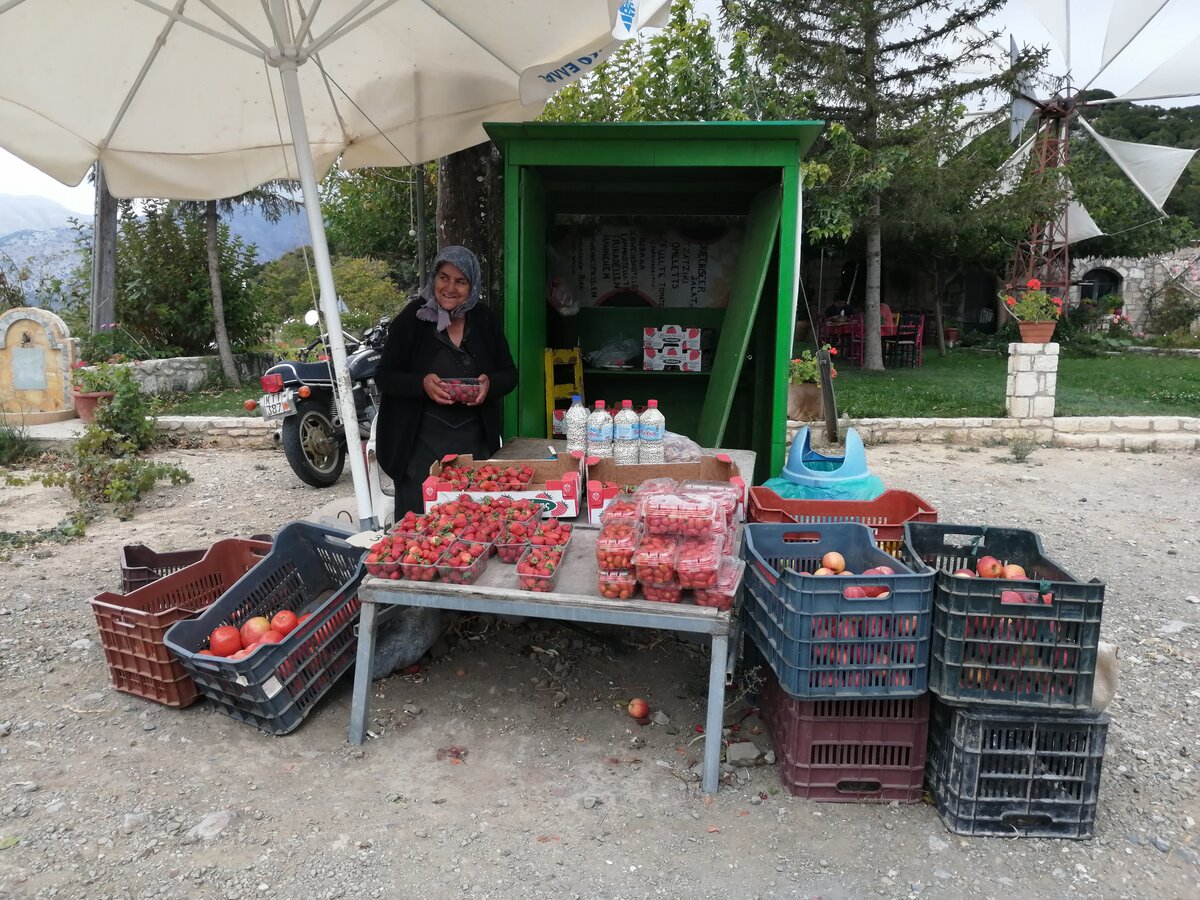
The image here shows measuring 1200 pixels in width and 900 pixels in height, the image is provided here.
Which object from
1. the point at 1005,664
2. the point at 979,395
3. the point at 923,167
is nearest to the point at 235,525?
the point at 1005,664

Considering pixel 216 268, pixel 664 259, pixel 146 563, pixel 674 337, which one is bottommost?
pixel 146 563

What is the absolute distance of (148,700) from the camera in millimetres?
3312

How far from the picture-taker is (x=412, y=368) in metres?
3.98

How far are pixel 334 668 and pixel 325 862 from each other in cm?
94

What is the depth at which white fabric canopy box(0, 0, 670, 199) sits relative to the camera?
145 inches

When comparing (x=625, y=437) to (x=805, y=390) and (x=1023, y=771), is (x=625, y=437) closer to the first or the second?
(x=1023, y=771)

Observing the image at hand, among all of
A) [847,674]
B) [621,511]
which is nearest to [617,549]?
[621,511]

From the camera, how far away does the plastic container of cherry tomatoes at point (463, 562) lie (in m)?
2.84

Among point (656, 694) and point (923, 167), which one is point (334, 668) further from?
point (923, 167)

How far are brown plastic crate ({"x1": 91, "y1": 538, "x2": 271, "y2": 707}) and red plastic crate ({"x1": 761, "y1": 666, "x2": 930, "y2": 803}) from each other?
7.63 feet

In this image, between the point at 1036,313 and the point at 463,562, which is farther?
the point at 1036,313

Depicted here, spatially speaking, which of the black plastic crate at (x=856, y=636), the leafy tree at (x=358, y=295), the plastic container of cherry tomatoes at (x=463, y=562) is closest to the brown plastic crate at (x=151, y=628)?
the plastic container of cherry tomatoes at (x=463, y=562)

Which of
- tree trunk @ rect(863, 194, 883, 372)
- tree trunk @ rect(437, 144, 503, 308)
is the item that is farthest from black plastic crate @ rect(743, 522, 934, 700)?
tree trunk @ rect(863, 194, 883, 372)

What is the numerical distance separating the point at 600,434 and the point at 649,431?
0.23 metres
